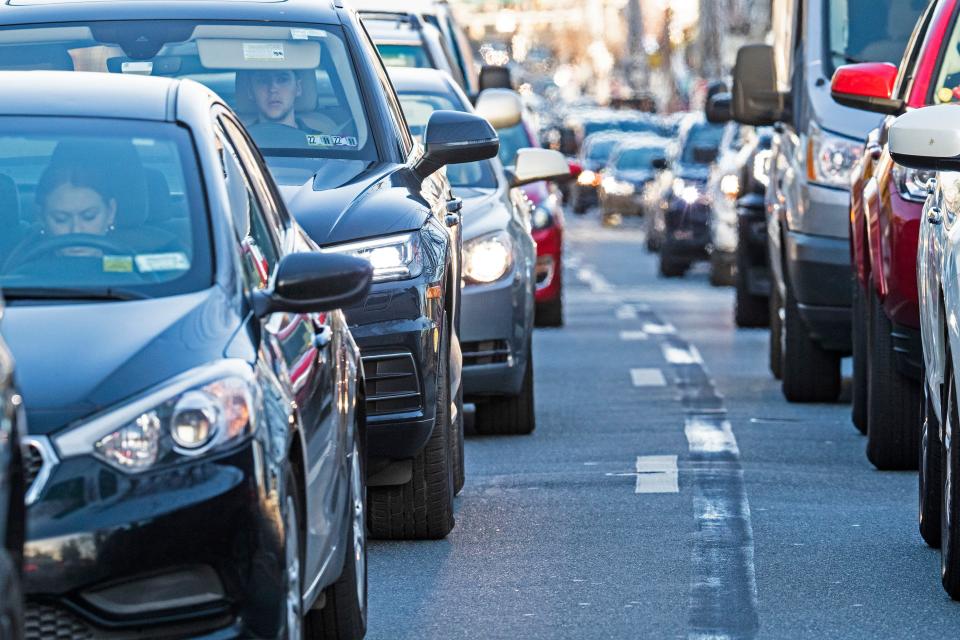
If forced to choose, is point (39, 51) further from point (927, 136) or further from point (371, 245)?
point (927, 136)

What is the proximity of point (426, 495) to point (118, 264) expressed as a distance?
9.50ft

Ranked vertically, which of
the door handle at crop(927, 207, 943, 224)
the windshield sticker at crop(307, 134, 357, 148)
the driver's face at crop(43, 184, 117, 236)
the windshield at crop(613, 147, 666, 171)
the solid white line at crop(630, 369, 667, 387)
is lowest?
the windshield at crop(613, 147, 666, 171)

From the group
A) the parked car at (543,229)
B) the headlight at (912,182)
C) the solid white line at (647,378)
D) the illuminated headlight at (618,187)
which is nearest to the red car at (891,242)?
the headlight at (912,182)

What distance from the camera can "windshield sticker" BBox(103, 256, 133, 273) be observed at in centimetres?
574

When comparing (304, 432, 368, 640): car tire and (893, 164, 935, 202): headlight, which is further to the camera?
(893, 164, 935, 202): headlight

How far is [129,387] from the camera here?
5.10m

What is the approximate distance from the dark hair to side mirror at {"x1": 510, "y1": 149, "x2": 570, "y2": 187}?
730 centimetres

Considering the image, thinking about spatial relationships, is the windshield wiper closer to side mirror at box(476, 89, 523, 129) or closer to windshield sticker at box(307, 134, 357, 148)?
windshield sticker at box(307, 134, 357, 148)

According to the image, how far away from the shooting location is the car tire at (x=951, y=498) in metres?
7.07

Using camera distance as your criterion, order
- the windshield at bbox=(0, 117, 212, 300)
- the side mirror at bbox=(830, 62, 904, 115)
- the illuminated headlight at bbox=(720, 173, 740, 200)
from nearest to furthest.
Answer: the windshield at bbox=(0, 117, 212, 300) < the side mirror at bbox=(830, 62, 904, 115) < the illuminated headlight at bbox=(720, 173, 740, 200)

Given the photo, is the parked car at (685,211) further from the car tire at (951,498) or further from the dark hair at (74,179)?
the dark hair at (74,179)

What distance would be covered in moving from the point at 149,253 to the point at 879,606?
2589 millimetres

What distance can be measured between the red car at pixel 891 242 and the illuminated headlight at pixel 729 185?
13314mm

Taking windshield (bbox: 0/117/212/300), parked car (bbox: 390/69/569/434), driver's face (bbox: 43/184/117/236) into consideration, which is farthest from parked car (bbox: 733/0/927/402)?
driver's face (bbox: 43/184/117/236)
